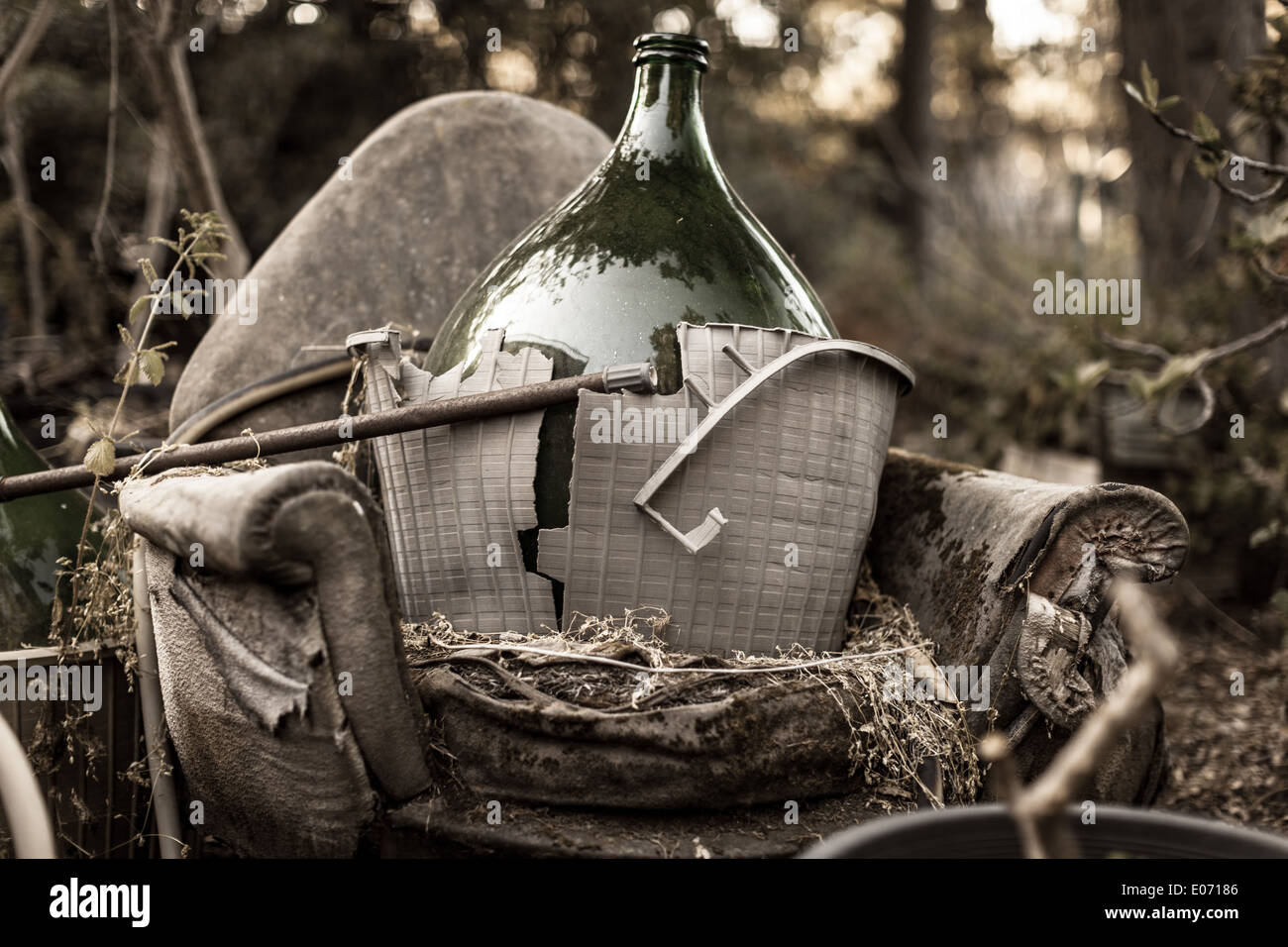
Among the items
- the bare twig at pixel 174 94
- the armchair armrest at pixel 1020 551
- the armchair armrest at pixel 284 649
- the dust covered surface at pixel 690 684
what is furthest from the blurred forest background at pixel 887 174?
the armchair armrest at pixel 284 649

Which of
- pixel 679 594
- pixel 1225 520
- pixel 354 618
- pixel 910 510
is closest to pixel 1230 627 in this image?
pixel 1225 520

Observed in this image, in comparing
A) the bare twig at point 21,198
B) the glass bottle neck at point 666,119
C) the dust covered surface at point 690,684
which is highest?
the bare twig at point 21,198

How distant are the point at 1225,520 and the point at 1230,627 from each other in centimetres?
39

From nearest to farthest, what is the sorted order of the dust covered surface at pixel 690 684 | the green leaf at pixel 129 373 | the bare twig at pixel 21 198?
1. the dust covered surface at pixel 690 684
2. the green leaf at pixel 129 373
3. the bare twig at pixel 21 198

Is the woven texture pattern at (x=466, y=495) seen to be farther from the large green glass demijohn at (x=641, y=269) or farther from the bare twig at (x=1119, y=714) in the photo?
the bare twig at (x=1119, y=714)

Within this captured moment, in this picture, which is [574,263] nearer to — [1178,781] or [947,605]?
[947,605]

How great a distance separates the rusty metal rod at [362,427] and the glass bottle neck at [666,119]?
60 centimetres

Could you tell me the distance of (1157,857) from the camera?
43.3 inches

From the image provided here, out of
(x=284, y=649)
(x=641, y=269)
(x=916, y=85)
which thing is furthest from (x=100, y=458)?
(x=916, y=85)

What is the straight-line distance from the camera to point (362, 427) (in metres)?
1.87

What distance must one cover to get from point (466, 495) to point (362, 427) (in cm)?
23

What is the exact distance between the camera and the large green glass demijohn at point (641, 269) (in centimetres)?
196

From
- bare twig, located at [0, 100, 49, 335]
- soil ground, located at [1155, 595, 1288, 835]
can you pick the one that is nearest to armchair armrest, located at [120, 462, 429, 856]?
soil ground, located at [1155, 595, 1288, 835]

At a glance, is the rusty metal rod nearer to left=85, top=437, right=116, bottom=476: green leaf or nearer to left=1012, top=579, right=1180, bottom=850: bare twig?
left=85, top=437, right=116, bottom=476: green leaf
